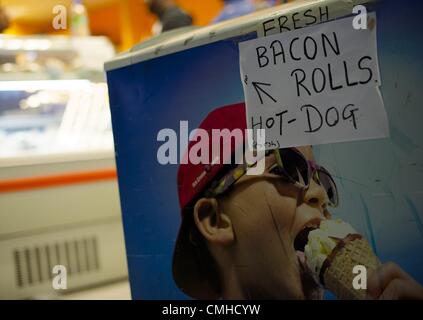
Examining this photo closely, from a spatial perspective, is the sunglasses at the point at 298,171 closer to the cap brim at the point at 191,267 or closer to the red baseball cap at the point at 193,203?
the red baseball cap at the point at 193,203

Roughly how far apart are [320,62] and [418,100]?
256 mm

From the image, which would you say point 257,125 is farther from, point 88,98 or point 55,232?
point 88,98

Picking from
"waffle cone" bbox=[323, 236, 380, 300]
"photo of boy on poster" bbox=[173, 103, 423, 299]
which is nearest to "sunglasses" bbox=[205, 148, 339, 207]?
"photo of boy on poster" bbox=[173, 103, 423, 299]

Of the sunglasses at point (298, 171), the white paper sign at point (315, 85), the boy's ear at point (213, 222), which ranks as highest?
the white paper sign at point (315, 85)

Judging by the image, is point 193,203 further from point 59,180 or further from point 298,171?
point 59,180

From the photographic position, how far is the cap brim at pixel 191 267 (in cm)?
175

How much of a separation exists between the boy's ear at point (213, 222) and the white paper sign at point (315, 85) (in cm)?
27

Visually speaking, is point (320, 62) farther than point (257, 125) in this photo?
No

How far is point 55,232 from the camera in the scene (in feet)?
9.73

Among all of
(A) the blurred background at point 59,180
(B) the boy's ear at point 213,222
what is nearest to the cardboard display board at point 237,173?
(B) the boy's ear at point 213,222

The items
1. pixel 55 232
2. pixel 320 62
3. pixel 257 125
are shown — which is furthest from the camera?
pixel 55 232

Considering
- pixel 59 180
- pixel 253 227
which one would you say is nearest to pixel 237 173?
pixel 253 227
